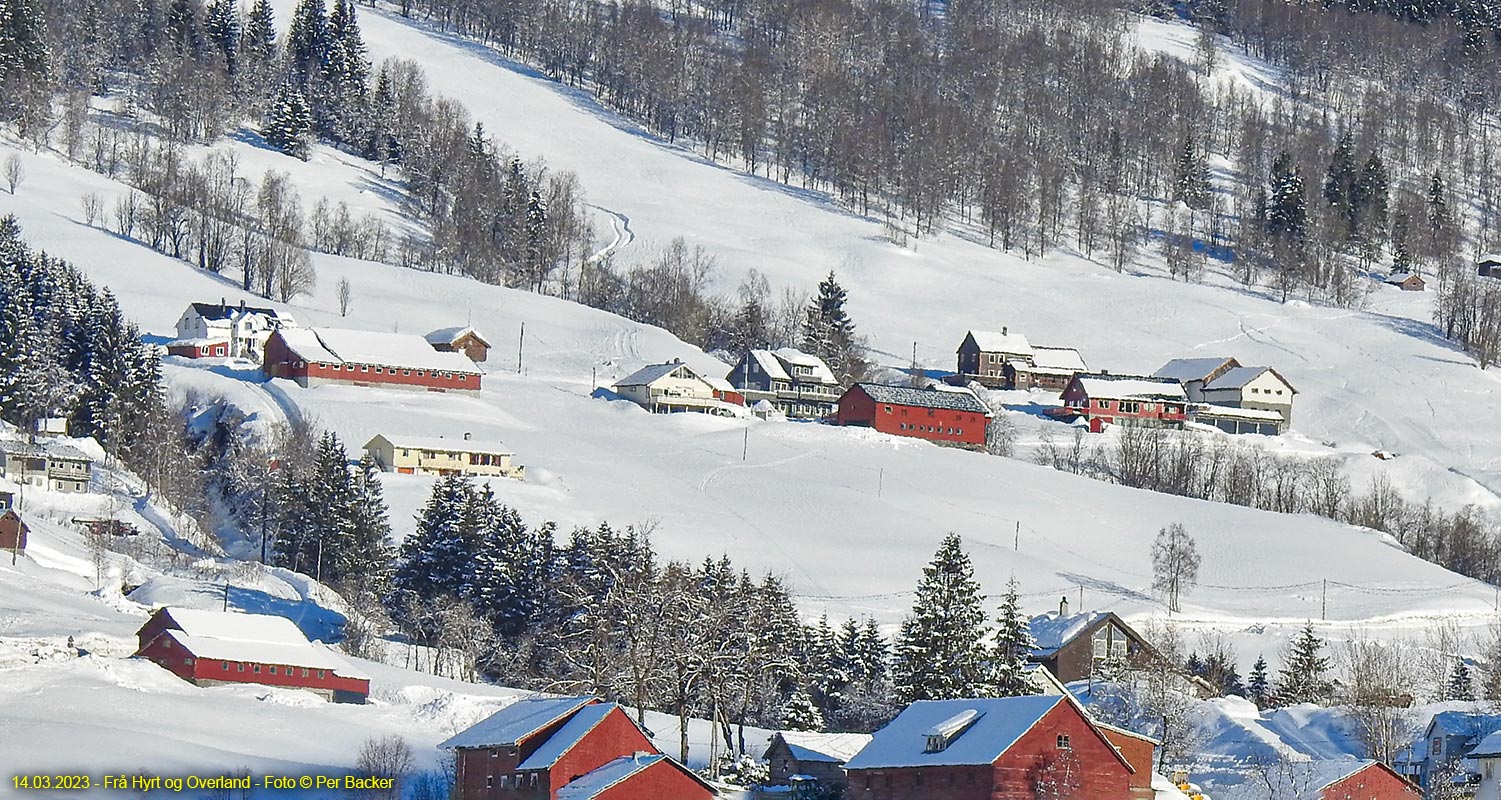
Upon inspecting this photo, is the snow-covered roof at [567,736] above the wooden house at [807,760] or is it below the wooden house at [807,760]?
above

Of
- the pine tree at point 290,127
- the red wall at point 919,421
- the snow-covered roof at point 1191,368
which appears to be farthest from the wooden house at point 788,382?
the pine tree at point 290,127

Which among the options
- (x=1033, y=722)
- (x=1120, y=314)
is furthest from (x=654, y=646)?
(x=1120, y=314)

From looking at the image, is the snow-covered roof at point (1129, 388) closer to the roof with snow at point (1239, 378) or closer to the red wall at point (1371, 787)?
the roof with snow at point (1239, 378)

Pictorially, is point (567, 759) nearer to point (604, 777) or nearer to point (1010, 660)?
point (604, 777)

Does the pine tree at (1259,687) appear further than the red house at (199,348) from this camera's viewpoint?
No

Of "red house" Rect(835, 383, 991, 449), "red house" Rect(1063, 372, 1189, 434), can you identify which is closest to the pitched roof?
"red house" Rect(835, 383, 991, 449)

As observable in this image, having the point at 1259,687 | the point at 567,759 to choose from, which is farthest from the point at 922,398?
the point at 567,759

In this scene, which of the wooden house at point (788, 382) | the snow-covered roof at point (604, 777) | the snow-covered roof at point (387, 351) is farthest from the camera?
the wooden house at point (788, 382)
